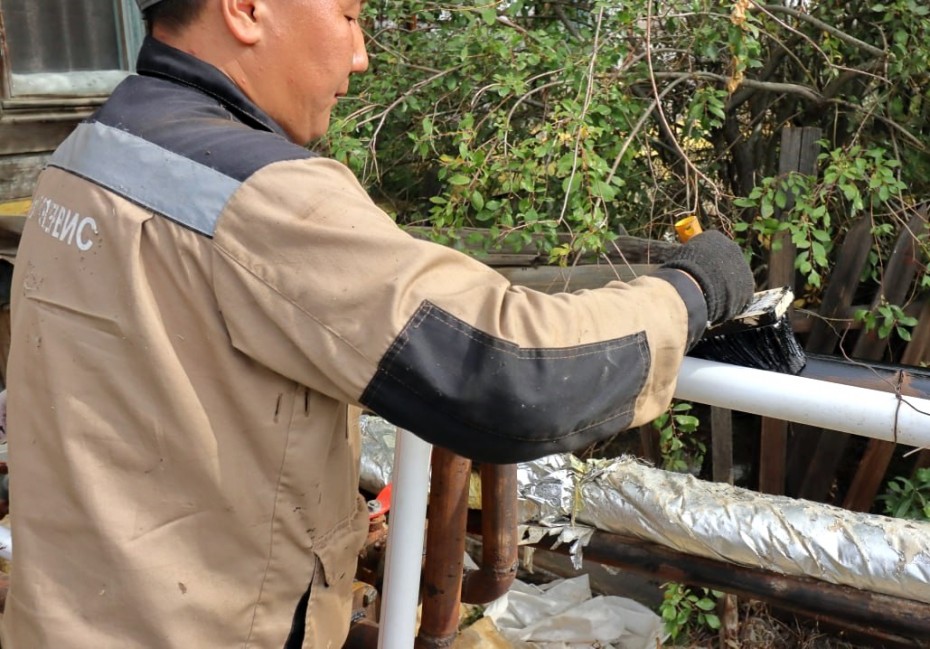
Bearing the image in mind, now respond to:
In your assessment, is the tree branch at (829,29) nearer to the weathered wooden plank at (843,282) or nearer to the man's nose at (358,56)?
the weathered wooden plank at (843,282)

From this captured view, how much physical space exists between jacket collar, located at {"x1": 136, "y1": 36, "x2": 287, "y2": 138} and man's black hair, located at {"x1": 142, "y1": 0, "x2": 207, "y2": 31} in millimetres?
32

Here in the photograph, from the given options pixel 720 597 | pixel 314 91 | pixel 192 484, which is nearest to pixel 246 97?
pixel 314 91

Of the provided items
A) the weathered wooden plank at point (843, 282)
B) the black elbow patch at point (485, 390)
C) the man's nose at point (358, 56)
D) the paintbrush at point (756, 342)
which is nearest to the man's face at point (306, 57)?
the man's nose at point (358, 56)

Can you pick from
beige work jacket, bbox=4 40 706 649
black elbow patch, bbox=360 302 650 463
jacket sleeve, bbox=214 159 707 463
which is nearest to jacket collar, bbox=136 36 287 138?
beige work jacket, bbox=4 40 706 649

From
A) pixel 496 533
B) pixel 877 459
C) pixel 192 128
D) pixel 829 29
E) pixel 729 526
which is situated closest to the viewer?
pixel 192 128

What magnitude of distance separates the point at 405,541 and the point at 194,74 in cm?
76

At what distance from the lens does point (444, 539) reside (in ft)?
5.04

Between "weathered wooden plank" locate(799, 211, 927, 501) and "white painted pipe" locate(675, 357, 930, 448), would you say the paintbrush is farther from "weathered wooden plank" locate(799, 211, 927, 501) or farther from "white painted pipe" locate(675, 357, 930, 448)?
"weathered wooden plank" locate(799, 211, 927, 501)

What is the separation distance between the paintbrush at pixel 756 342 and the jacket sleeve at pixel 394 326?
350 millimetres

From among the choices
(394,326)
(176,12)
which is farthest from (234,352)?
(176,12)

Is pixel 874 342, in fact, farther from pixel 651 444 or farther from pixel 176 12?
pixel 176 12

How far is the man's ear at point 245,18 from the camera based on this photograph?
131 cm

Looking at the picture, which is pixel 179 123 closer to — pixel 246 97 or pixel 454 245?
pixel 246 97

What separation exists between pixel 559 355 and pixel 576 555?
0.99 m
